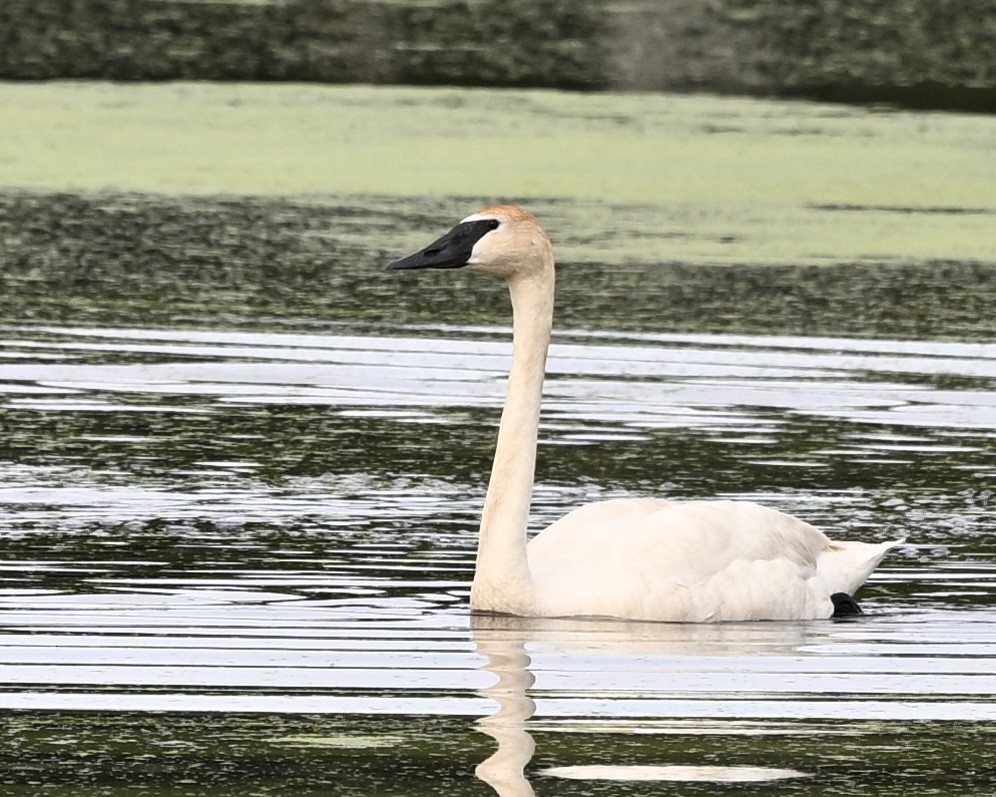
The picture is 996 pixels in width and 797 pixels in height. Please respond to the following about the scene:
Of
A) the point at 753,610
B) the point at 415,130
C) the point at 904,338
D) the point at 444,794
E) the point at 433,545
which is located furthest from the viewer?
the point at 415,130

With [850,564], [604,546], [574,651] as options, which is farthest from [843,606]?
[574,651]

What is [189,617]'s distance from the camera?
675 cm

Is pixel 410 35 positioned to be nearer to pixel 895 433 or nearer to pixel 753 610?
pixel 895 433

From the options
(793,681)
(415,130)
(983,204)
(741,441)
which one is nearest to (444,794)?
(793,681)

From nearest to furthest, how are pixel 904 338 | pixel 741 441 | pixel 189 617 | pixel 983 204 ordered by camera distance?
pixel 189 617 → pixel 741 441 → pixel 904 338 → pixel 983 204

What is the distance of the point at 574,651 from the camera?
21.7 ft

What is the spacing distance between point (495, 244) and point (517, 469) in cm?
62

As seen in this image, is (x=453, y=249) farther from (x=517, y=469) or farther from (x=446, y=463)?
(x=446, y=463)

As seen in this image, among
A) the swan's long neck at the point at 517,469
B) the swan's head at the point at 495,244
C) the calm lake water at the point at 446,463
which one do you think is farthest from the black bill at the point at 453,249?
the calm lake water at the point at 446,463

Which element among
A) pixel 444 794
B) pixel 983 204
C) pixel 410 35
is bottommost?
pixel 444 794

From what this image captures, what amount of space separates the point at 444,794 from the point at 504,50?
54.8 ft

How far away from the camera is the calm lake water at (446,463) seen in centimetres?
559

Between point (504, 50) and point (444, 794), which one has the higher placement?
point (504, 50)

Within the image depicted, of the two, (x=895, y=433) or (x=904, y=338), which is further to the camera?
(x=904, y=338)
